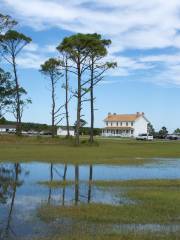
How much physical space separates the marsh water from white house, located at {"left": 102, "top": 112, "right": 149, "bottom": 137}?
124086 mm

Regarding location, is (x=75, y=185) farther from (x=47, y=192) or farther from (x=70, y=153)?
(x=70, y=153)

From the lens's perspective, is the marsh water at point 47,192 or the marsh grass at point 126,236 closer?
the marsh grass at point 126,236

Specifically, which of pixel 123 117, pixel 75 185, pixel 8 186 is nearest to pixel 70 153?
pixel 75 185

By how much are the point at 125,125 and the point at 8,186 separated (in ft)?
452

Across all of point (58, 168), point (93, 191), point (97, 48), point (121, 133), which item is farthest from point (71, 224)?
point (121, 133)

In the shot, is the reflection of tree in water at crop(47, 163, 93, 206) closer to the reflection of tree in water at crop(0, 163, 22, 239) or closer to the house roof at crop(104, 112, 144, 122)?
the reflection of tree in water at crop(0, 163, 22, 239)

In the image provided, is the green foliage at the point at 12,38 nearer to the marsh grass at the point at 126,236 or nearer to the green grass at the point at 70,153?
the green grass at the point at 70,153

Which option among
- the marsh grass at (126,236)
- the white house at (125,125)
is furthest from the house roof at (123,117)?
the marsh grass at (126,236)

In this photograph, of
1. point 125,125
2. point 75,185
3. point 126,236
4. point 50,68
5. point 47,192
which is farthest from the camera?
point 125,125

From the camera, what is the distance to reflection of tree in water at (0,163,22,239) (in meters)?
12.0

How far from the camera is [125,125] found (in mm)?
158125

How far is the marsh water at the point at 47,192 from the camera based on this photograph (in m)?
12.3

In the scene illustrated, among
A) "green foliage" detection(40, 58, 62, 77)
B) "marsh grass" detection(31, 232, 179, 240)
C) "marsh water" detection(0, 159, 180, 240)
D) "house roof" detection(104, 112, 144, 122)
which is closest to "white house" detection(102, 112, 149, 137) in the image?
"house roof" detection(104, 112, 144, 122)

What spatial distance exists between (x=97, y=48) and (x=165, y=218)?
52881 millimetres
